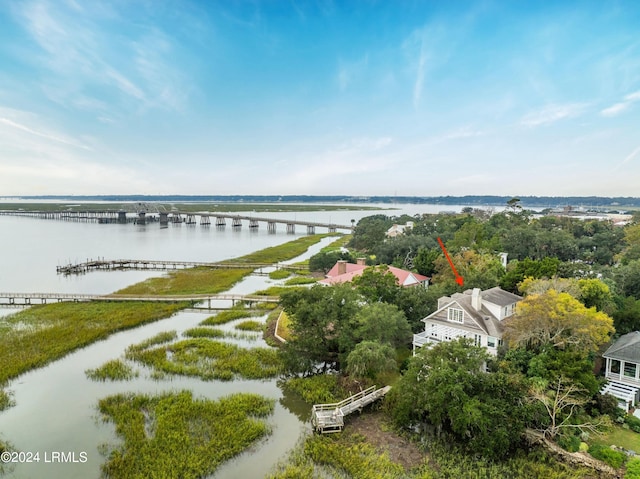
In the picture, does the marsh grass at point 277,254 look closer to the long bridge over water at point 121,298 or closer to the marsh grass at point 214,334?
the long bridge over water at point 121,298

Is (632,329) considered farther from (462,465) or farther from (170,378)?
(170,378)

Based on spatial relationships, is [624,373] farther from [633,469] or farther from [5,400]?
[5,400]

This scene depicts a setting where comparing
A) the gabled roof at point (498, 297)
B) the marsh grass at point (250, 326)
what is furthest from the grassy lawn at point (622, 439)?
Result: the marsh grass at point (250, 326)

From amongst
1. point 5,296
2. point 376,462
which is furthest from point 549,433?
point 5,296

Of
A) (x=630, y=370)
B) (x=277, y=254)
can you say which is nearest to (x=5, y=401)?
(x=630, y=370)

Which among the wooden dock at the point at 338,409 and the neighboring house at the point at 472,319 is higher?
the neighboring house at the point at 472,319

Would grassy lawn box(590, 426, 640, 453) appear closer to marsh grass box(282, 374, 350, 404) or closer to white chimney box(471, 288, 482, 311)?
white chimney box(471, 288, 482, 311)

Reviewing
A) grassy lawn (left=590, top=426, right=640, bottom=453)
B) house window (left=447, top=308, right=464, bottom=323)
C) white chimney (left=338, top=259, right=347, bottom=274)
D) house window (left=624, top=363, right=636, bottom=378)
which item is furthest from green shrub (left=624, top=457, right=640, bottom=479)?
white chimney (left=338, top=259, right=347, bottom=274)
